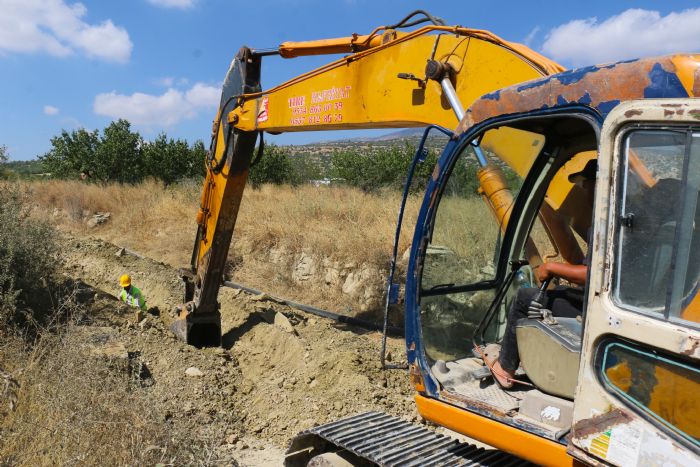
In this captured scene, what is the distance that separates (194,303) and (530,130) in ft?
17.0

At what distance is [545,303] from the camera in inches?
119

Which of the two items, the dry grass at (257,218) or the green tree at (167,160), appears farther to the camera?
the green tree at (167,160)

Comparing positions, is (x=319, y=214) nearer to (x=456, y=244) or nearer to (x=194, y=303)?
(x=194, y=303)

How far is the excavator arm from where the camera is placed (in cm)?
409

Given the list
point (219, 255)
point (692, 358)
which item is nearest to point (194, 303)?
point (219, 255)

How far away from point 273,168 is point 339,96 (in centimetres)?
2268

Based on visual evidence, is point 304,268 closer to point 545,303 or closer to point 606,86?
point 545,303

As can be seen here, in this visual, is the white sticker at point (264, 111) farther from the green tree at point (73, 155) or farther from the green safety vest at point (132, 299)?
the green tree at point (73, 155)

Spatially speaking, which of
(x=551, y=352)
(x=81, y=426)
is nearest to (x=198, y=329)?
(x=81, y=426)

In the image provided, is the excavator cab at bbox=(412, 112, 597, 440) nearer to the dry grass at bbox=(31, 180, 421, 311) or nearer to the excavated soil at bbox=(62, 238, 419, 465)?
the excavated soil at bbox=(62, 238, 419, 465)

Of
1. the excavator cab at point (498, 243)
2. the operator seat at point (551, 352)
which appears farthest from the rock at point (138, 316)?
the operator seat at point (551, 352)

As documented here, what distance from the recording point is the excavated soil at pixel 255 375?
17.7 ft

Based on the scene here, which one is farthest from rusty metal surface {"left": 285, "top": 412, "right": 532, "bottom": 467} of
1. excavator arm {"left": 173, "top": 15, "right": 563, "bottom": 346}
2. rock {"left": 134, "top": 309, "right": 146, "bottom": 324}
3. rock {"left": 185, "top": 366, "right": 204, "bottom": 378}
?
rock {"left": 134, "top": 309, "right": 146, "bottom": 324}

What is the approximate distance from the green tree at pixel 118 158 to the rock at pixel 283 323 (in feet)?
71.9
